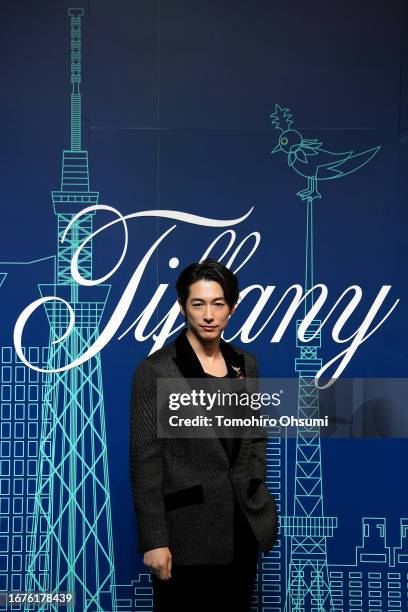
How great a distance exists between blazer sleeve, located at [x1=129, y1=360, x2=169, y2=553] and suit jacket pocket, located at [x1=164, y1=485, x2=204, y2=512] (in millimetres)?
32

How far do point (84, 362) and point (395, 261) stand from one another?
140cm

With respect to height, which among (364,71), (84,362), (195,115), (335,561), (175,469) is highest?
(364,71)

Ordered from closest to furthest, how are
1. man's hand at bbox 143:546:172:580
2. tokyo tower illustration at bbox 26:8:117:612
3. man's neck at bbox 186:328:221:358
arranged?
man's hand at bbox 143:546:172:580 < man's neck at bbox 186:328:221:358 < tokyo tower illustration at bbox 26:8:117:612

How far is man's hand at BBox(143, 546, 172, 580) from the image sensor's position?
7.69ft

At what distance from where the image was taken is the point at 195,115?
3090mm

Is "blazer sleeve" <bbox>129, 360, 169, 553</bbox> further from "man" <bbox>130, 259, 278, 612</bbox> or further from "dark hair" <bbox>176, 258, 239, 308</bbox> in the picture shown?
"dark hair" <bbox>176, 258, 239, 308</bbox>

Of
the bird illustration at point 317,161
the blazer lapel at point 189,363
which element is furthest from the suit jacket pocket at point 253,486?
the bird illustration at point 317,161

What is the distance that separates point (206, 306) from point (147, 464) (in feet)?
1.86

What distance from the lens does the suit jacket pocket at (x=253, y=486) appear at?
8.05 feet

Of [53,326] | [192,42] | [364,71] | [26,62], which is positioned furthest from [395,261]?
[26,62]

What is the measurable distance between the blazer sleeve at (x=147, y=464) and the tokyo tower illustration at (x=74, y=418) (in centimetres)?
69

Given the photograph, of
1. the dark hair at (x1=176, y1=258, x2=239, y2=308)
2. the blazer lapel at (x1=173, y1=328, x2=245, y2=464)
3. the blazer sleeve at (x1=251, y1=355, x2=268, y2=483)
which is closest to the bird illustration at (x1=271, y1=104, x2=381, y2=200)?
the dark hair at (x1=176, y1=258, x2=239, y2=308)

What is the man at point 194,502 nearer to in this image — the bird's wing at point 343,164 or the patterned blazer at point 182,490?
the patterned blazer at point 182,490

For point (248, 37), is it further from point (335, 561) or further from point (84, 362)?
point (335, 561)
